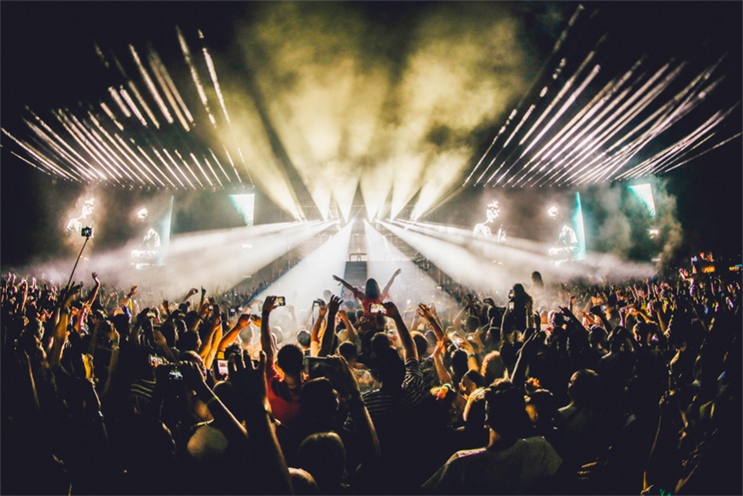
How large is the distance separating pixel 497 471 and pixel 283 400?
3.64ft

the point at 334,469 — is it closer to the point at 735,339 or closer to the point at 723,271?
the point at 735,339

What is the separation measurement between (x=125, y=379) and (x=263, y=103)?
21.2 ft

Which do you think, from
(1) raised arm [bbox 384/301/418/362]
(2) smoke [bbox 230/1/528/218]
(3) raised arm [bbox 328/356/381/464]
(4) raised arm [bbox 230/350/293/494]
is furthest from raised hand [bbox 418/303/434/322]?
(2) smoke [bbox 230/1/528/218]

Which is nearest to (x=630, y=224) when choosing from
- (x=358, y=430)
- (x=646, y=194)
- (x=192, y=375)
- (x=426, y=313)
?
(x=646, y=194)

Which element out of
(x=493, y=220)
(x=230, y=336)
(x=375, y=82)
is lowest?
(x=230, y=336)

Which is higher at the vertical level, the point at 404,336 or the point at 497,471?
the point at 404,336

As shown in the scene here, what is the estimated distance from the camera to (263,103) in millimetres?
6832

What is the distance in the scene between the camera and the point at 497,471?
46.3 inches

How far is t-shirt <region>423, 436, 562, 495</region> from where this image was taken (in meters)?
1.17

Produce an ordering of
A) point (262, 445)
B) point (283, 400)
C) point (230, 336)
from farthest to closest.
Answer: point (230, 336) < point (283, 400) < point (262, 445)

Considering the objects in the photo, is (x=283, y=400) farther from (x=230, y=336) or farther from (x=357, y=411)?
(x=230, y=336)

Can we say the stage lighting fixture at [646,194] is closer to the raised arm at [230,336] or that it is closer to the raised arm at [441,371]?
the raised arm at [441,371]

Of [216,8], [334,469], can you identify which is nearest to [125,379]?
[334,469]

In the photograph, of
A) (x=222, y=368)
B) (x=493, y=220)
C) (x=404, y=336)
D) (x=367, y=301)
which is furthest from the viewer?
(x=493, y=220)
